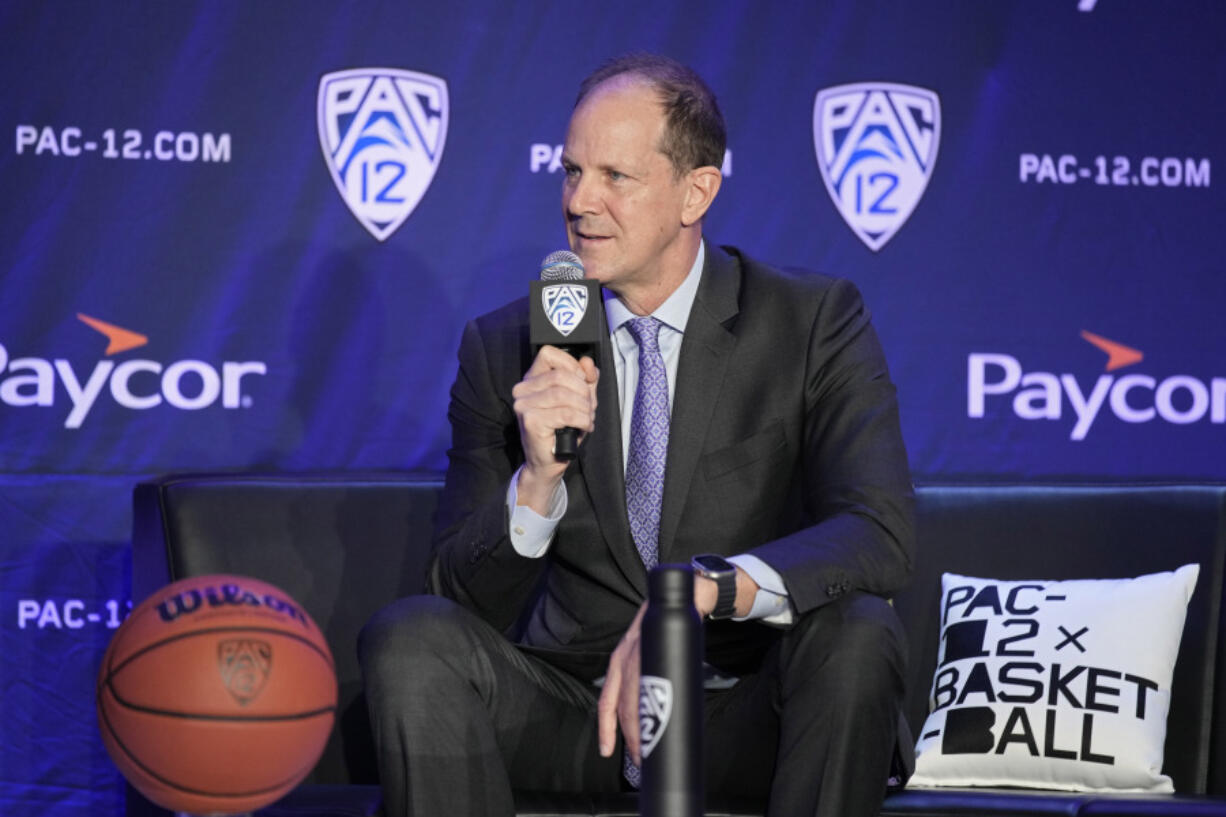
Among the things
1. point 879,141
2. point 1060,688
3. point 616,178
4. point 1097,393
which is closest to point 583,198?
point 616,178

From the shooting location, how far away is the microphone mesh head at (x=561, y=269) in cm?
209

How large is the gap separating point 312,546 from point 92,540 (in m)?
0.68

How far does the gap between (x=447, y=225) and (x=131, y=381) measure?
0.81m

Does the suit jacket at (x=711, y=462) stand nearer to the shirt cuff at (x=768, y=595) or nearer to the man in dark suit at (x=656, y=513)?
the man in dark suit at (x=656, y=513)

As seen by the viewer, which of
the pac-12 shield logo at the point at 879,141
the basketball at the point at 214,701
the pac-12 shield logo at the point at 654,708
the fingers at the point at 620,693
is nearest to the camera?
the pac-12 shield logo at the point at 654,708

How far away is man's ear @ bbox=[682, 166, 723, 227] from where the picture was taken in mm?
2570

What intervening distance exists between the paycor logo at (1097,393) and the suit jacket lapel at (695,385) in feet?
3.28

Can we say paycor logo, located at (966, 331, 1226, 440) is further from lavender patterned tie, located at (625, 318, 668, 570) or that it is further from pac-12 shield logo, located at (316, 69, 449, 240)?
pac-12 shield logo, located at (316, 69, 449, 240)

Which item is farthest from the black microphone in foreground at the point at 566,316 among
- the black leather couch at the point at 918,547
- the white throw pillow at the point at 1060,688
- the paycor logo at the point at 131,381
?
the paycor logo at the point at 131,381

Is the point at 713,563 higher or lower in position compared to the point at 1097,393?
lower

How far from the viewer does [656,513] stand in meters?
2.45

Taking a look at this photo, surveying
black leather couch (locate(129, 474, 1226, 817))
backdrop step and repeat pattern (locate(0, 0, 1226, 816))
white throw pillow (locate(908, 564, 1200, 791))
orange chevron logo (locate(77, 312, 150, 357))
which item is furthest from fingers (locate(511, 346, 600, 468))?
orange chevron logo (locate(77, 312, 150, 357))

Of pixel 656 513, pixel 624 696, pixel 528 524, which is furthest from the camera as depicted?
pixel 656 513

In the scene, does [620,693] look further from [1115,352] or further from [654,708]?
[1115,352]
